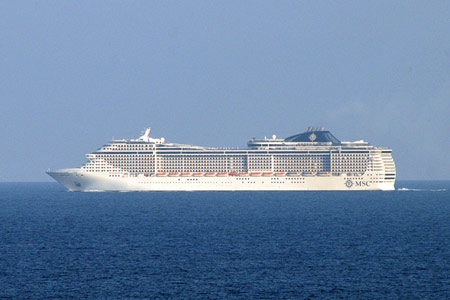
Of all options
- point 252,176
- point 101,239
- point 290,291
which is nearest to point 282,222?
point 101,239

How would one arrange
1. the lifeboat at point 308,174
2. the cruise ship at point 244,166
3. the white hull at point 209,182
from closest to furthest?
1. the white hull at point 209,182
2. the cruise ship at point 244,166
3. the lifeboat at point 308,174

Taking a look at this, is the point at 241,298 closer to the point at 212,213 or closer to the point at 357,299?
the point at 357,299

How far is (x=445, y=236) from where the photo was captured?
186ft

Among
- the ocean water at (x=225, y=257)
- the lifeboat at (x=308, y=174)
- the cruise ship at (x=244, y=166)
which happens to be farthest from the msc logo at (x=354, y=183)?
the ocean water at (x=225, y=257)

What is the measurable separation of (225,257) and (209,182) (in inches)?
3302

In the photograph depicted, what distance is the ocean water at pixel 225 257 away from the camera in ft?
118

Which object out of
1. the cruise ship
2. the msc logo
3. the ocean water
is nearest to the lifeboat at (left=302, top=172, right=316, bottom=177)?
the cruise ship

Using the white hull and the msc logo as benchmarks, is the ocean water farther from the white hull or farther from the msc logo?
the msc logo

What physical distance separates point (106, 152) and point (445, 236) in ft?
266

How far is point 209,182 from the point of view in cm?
12925

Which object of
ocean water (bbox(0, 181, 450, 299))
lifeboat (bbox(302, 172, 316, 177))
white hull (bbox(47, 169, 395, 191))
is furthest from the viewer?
lifeboat (bbox(302, 172, 316, 177))

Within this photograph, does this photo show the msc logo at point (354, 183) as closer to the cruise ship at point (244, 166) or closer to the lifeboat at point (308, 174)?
the cruise ship at point (244, 166)

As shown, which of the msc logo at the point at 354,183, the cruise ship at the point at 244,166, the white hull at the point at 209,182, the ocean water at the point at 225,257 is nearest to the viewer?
the ocean water at the point at 225,257

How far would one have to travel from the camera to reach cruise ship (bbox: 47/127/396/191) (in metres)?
128
